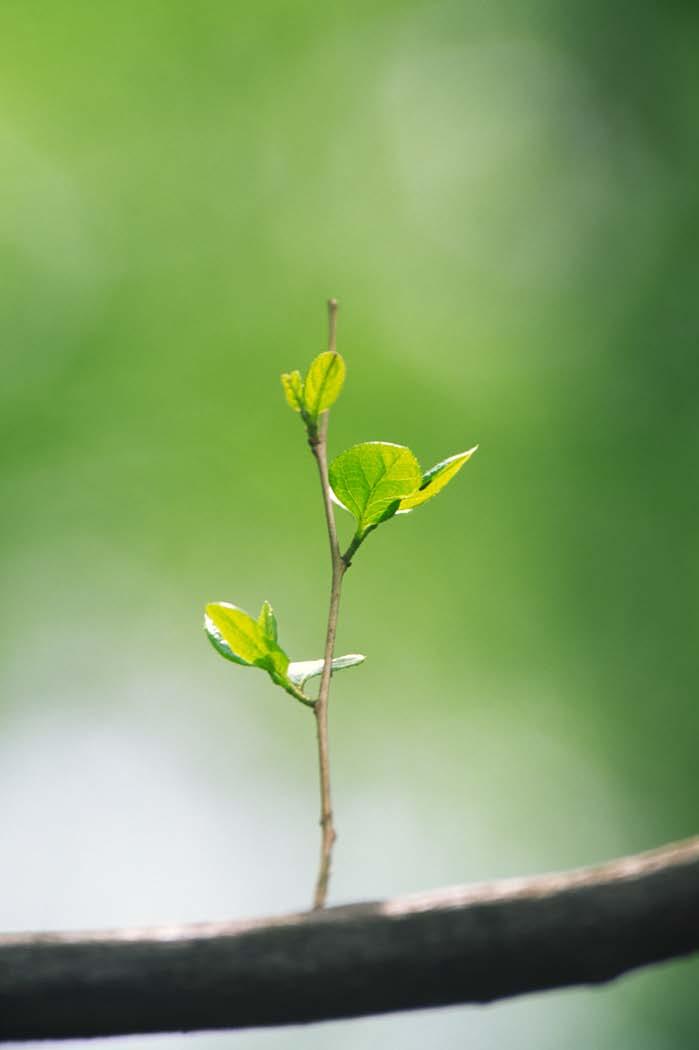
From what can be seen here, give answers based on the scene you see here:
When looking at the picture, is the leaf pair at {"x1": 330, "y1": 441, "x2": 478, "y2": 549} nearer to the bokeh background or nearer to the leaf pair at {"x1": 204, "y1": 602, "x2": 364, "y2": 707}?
the leaf pair at {"x1": 204, "y1": 602, "x2": 364, "y2": 707}

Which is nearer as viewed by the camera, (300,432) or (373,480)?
(373,480)

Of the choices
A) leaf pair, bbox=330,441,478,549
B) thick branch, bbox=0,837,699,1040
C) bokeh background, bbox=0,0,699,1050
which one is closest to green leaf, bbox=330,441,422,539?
leaf pair, bbox=330,441,478,549

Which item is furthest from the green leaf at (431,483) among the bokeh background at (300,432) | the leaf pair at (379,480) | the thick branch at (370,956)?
the bokeh background at (300,432)

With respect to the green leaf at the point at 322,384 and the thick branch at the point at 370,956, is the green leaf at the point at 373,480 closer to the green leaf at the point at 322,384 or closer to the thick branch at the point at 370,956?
the green leaf at the point at 322,384

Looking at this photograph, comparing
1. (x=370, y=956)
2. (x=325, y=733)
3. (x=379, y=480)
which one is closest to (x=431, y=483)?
(x=379, y=480)

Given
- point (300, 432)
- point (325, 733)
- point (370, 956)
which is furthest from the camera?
point (300, 432)

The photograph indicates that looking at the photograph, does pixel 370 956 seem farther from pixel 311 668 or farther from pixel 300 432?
pixel 300 432
